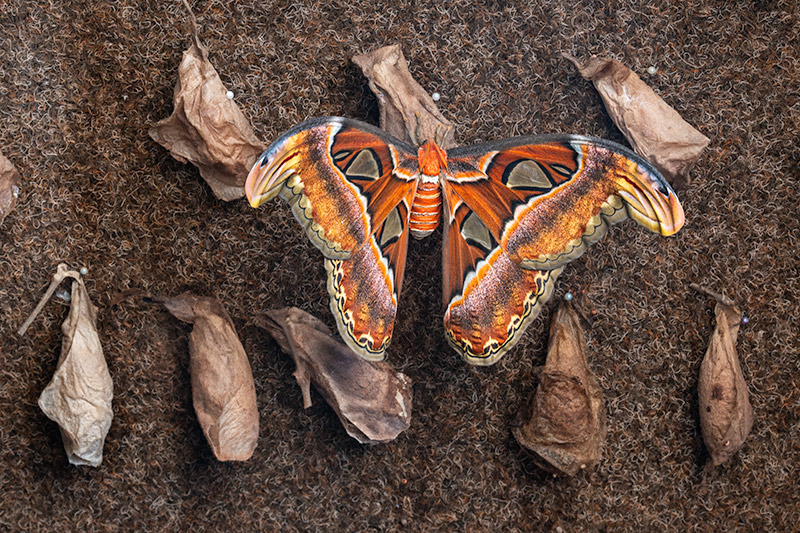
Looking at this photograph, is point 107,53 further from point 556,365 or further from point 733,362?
point 733,362

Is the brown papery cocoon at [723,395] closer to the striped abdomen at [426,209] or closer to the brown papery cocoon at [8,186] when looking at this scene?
the striped abdomen at [426,209]

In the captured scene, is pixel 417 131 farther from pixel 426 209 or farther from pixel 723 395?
pixel 723 395

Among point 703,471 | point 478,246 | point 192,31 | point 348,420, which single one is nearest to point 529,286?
point 478,246

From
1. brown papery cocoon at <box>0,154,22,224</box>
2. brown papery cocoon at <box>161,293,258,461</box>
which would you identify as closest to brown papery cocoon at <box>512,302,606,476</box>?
brown papery cocoon at <box>161,293,258,461</box>

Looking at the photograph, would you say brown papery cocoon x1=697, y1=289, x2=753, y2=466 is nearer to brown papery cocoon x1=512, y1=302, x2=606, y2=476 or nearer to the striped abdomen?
brown papery cocoon x1=512, y1=302, x2=606, y2=476

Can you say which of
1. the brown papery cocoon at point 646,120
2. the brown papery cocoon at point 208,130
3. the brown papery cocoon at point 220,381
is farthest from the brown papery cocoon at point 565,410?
the brown papery cocoon at point 208,130

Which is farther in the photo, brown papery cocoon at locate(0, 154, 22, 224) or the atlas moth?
brown papery cocoon at locate(0, 154, 22, 224)

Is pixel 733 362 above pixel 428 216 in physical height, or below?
below
